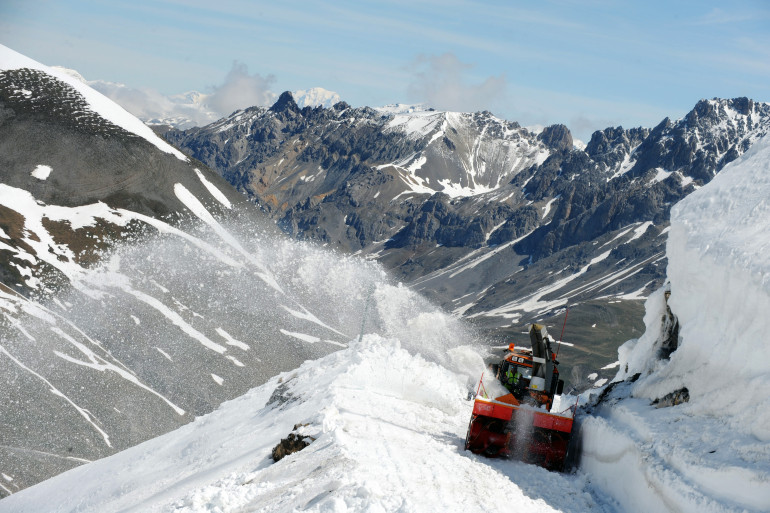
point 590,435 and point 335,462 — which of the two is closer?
point 335,462

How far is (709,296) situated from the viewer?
A: 19812 mm

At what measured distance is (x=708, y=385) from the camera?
60.7 feet

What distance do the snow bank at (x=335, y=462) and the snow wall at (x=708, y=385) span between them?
2.05 m

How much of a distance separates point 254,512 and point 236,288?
83645 millimetres

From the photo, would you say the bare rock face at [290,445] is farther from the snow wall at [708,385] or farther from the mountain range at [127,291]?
the mountain range at [127,291]

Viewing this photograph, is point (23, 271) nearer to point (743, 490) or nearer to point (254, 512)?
point (254, 512)

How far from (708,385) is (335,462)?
974 cm

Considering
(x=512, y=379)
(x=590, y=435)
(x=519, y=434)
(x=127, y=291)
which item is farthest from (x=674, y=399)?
(x=127, y=291)

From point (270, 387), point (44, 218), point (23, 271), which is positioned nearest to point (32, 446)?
point (23, 271)

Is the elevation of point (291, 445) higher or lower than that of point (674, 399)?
lower

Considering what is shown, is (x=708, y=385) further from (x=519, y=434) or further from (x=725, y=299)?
(x=519, y=434)

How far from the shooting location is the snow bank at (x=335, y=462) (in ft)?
55.6

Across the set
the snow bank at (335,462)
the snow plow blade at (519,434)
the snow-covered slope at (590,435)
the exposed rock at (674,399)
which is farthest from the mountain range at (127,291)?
the exposed rock at (674,399)

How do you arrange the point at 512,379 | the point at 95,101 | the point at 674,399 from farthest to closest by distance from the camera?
the point at 95,101 < the point at 512,379 < the point at 674,399
